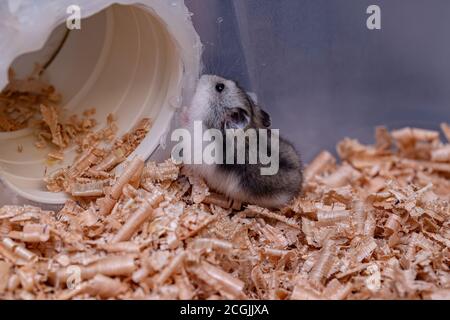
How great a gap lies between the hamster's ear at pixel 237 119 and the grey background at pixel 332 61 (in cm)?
19

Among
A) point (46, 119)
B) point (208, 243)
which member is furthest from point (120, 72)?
point (208, 243)

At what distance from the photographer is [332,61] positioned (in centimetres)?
312

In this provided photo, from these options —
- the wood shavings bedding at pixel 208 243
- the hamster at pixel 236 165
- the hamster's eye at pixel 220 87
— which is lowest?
the wood shavings bedding at pixel 208 243

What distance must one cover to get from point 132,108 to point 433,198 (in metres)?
1.36

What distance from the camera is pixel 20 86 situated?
2.64 metres

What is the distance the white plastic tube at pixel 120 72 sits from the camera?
224 centimetres

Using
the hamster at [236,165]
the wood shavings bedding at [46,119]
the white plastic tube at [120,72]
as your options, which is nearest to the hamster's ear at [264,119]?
the hamster at [236,165]

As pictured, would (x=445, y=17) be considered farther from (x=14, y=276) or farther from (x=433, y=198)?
(x=14, y=276)

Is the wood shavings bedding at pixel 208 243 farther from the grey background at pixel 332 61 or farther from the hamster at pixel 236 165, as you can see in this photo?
the grey background at pixel 332 61

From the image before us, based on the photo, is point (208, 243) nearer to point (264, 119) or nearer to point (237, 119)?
point (237, 119)

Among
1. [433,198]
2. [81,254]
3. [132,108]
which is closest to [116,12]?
[132,108]

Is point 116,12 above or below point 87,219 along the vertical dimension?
above

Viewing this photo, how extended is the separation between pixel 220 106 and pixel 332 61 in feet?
3.09

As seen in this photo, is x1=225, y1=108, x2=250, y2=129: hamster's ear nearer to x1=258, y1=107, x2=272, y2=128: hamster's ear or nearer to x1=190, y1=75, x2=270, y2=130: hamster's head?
x1=190, y1=75, x2=270, y2=130: hamster's head
